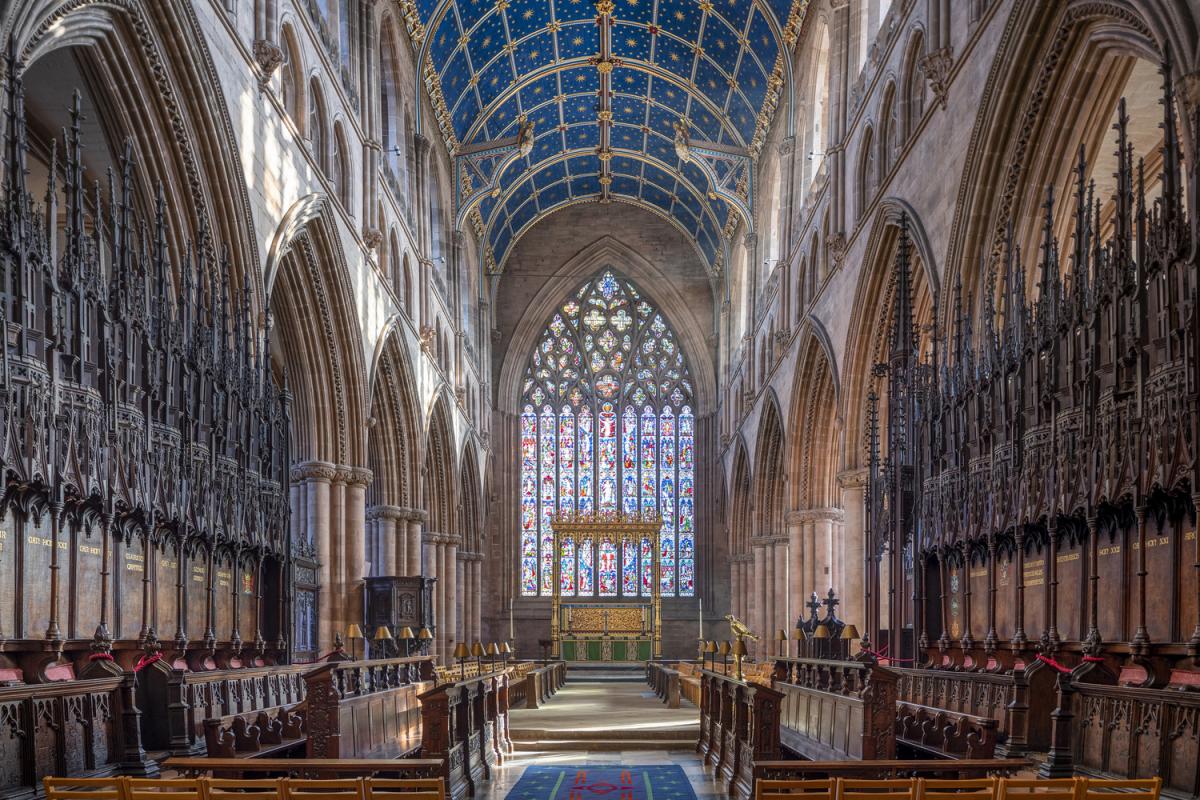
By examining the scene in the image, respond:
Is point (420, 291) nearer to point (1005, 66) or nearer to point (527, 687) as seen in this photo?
point (527, 687)

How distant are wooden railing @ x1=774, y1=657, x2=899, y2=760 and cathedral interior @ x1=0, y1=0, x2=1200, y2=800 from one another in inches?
1.9

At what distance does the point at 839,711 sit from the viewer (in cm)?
1095

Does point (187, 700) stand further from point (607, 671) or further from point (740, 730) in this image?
point (607, 671)

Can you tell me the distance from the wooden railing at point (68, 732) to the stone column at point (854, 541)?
51.3ft

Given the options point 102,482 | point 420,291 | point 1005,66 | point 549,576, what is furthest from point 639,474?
point 102,482

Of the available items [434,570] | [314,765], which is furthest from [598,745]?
[434,570]

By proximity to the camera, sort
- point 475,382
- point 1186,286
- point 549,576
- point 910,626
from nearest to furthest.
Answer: point 1186,286 < point 910,626 < point 475,382 < point 549,576

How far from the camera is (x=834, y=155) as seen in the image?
22.8 metres

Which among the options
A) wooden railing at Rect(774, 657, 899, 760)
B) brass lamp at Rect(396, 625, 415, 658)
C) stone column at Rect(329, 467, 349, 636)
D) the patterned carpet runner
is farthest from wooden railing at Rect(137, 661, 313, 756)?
brass lamp at Rect(396, 625, 415, 658)

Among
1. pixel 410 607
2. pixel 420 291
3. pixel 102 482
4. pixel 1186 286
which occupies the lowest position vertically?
pixel 410 607

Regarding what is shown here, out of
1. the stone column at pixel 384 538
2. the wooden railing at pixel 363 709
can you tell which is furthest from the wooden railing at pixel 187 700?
the stone column at pixel 384 538

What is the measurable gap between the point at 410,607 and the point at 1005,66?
14168mm

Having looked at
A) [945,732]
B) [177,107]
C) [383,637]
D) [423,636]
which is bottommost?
[423,636]

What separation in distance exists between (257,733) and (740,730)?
438cm
